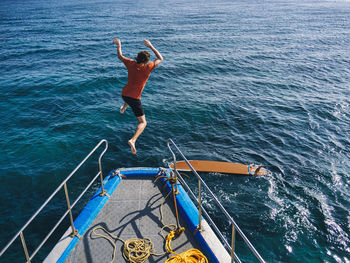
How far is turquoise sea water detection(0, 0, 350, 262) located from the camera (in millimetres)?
10500

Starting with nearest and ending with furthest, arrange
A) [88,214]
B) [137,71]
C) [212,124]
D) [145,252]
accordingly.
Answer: [145,252]
[137,71]
[88,214]
[212,124]

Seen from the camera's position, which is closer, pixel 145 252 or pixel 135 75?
pixel 145 252

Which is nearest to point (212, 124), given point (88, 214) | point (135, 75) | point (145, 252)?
point (135, 75)

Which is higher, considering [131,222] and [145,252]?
[131,222]

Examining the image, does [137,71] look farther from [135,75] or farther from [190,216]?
[190,216]

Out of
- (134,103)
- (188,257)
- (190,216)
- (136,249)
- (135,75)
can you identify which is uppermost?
(135,75)

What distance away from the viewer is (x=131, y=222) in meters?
6.54

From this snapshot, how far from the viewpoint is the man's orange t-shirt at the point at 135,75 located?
629 centimetres

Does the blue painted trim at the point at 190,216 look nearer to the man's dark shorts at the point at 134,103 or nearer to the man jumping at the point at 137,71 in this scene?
the man's dark shorts at the point at 134,103

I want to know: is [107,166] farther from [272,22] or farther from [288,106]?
[272,22]

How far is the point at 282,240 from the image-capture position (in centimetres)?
962

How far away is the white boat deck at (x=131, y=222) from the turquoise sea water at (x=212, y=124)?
4204 mm

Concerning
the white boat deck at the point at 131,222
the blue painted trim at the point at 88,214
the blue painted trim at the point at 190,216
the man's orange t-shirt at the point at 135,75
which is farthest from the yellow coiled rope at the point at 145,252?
the man's orange t-shirt at the point at 135,75

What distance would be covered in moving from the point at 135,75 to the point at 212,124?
11.3m
